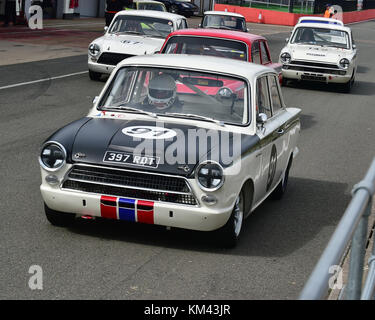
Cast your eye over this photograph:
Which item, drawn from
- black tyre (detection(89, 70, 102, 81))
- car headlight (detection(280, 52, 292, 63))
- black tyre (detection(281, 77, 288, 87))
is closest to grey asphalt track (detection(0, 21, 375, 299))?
black tyre (detection(89, 70, 102, 81))

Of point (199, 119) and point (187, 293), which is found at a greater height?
point (199, 119)

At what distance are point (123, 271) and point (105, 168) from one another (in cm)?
93

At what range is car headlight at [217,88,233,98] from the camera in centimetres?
755

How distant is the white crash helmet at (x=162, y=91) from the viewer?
299 inches

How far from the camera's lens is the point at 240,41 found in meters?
12.6

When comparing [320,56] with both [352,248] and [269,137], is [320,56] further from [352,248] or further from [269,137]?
[352,248]

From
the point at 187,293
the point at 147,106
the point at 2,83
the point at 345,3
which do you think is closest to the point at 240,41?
the point at 147,106

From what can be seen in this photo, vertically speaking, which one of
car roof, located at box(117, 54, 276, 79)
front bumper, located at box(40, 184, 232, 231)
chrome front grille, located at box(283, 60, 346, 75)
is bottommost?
chrome front grille, located at box(283, 60, 346, 75)

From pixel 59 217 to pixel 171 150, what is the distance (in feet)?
3.99

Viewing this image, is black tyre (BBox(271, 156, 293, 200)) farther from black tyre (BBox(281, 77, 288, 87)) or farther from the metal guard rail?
black tyre (BBox(281, 77, 288, 87))

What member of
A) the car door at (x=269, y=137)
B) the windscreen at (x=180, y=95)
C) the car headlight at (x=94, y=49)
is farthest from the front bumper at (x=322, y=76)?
the windscreen at (x=180, y=95)

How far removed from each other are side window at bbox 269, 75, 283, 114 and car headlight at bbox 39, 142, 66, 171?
2.64m

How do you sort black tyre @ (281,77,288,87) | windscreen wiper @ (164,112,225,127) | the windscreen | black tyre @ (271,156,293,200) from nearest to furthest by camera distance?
windscreen wiper @ (164,112,225,127), the windscreen, black tyre @ (271,156,293,200), black tyre @ (281,77,288,87)

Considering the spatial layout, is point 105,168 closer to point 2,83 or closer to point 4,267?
point 4,267
